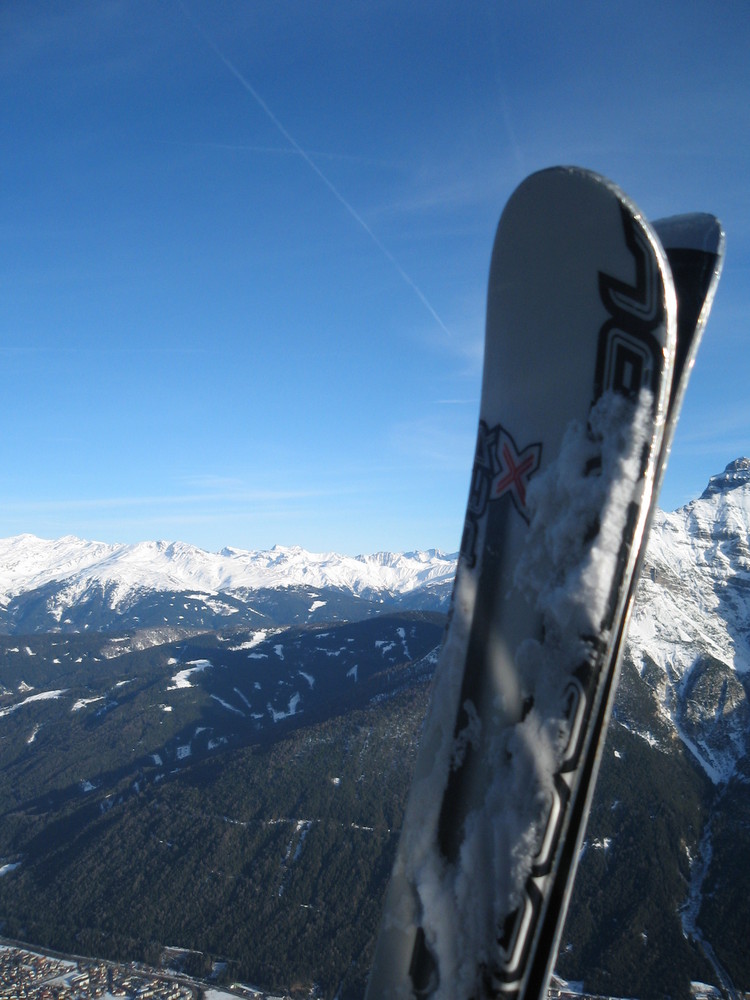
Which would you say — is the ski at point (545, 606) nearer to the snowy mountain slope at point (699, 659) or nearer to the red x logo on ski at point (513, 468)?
the red x logo on ski at point (513, 468)

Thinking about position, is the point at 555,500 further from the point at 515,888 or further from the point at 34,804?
the point at 34,804

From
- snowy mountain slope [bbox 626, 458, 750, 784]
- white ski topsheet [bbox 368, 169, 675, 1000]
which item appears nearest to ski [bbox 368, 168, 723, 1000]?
white ski topsheet [bbox 368, 169, 675, 1000]

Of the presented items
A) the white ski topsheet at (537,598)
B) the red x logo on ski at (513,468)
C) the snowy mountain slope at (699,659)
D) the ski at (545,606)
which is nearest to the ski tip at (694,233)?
the ski at (545,606)

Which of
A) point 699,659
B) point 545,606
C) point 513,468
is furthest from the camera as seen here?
point 699,659

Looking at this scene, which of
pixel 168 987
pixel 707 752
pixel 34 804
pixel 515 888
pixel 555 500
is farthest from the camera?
pixel 34 804

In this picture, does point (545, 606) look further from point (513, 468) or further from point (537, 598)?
point (513, 468)

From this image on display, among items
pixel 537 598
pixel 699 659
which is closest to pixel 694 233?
pixel 537 598

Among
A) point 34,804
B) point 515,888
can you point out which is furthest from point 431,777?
point 34,804
